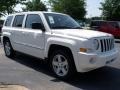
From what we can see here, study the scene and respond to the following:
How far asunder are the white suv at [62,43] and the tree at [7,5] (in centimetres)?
2338

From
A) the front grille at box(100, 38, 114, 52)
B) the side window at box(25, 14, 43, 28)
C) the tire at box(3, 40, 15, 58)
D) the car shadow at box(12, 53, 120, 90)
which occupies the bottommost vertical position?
the car shadow at box(12, 53, 120, 90)

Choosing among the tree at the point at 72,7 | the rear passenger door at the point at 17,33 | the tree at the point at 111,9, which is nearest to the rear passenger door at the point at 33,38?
the rear passenger door at the point at 17,33

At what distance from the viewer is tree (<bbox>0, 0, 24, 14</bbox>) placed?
3177cm

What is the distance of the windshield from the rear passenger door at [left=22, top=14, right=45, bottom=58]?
0.33m

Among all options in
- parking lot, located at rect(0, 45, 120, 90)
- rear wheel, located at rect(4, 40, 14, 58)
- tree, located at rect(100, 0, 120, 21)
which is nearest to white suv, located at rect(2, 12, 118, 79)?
parking lot, located at rect(0, 45, 120, 90)

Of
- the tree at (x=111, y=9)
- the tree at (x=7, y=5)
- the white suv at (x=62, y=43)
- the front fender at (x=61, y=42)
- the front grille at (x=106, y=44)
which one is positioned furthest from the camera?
the tree at (x=111, y=9)

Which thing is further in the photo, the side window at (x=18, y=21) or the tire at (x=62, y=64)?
the side window at (x=18, y=21)

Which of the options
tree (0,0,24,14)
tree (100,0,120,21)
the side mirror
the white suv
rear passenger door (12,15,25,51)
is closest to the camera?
the white suv

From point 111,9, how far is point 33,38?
129 feet

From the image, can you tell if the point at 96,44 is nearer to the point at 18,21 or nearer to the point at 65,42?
the point at 65,42

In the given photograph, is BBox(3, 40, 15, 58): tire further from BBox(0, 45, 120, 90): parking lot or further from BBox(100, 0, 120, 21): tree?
BBox(100, 0, 120, 21): tree

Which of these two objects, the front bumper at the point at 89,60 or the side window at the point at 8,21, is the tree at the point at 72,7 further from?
the front bumper at the point at 89,60

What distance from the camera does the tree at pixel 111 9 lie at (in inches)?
1758

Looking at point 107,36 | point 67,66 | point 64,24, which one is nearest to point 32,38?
point 64,24
